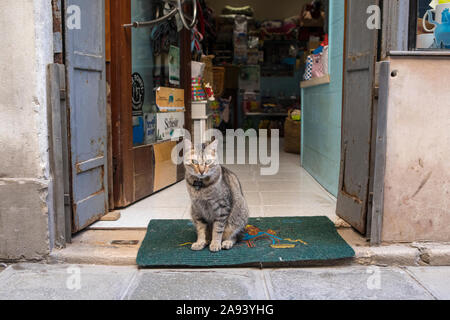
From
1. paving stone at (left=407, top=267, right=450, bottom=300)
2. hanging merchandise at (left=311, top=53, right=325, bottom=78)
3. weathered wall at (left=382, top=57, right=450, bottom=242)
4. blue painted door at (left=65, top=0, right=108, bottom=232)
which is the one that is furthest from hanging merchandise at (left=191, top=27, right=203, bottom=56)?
paving stone at (left=407, top=267, right=450, bottom=300)

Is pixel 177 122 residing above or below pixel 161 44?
below

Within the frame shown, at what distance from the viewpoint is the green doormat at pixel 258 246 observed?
2381 millimetres

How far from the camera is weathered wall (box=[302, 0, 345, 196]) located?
385 cm

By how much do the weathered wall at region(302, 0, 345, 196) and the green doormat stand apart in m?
1.10

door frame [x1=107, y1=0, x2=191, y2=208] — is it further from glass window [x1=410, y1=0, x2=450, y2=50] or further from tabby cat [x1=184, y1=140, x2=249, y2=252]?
glass window [x1=410, y1=0, x2=450, y2=50]

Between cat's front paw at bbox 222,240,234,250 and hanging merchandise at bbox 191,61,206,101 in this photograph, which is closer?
cat's front paw at bbox 222,240,234,250

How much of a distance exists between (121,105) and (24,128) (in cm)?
100

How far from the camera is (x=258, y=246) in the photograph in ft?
8.46

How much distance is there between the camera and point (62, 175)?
2500 mm

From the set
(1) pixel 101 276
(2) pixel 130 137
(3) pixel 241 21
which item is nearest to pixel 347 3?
(2) pixel 130 137

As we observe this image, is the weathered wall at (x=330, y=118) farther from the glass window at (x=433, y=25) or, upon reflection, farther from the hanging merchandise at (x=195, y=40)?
the hanging merchandise at (x=195, y=40)

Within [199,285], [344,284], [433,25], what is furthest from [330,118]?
[199,285]

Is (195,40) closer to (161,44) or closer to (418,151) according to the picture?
(161,44)

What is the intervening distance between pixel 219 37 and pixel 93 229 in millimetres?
6816
